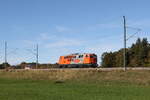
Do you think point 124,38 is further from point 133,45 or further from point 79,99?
point 133,45

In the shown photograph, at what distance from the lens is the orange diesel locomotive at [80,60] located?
69.6 meters

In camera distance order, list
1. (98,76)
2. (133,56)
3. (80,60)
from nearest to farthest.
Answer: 1. (98,76)
2. (80,60)
3. (133,56)

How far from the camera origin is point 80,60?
71562mm

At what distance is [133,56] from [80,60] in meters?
22.5

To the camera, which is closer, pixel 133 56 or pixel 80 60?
pixel 80 60

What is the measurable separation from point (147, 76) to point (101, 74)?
25.9 ft

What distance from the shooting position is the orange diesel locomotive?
228 feet

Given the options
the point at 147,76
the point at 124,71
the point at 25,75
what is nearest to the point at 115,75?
the point at 124,71

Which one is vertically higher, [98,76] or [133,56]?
[133,56]

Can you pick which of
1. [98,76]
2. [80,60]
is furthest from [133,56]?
[98,76]

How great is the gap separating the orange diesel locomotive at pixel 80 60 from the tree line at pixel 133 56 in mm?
16106

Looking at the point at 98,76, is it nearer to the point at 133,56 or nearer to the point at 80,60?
the point at 80,60

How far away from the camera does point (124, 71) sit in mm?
43812

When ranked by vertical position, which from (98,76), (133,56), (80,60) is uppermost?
(133,56)
